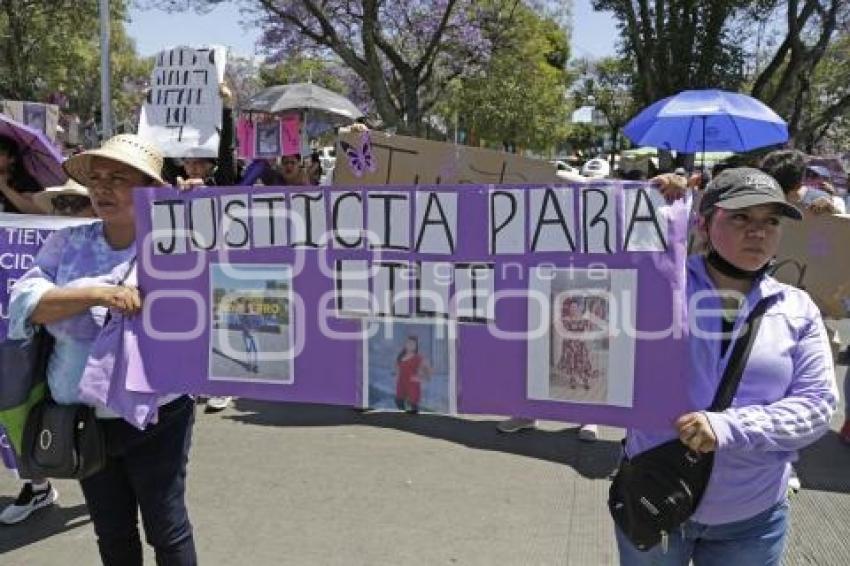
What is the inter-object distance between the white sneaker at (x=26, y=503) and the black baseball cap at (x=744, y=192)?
3472mm

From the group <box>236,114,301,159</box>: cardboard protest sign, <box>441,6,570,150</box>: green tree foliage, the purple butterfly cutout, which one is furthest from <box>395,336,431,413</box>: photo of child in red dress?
<box>441,6,570,150</box>: green tree foliage

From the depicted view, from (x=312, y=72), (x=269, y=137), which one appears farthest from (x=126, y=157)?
(x=312, y=72)

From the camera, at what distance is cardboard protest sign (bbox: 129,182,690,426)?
7.28 ft

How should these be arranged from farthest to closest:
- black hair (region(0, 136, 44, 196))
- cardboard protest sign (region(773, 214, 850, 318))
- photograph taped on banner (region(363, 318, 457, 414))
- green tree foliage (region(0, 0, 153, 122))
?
green tree foliage (region(0, 0, 153, 122))
cardboard protest sign (region(773, 214, 850, 318))
black hair (region(0, 136, 44, 196))
photograph taped on banner (region(363, 318, 457, 414))

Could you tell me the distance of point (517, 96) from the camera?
31172 millimetres

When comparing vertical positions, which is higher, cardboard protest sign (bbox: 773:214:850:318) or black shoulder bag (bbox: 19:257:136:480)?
cardboard protest sign (bbox: 773:214:850:318)

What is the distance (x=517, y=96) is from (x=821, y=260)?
26860 mm

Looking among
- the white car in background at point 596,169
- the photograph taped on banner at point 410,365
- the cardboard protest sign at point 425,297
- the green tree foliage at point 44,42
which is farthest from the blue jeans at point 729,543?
the green tree foliage at point 44,42

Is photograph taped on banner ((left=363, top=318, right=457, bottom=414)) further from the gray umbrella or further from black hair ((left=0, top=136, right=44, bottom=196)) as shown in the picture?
the gray umbrella

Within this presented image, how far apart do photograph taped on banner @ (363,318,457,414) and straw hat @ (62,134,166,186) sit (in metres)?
0.81

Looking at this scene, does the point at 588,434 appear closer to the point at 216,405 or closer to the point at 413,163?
the point at 413,163

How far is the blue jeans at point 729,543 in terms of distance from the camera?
2.14m

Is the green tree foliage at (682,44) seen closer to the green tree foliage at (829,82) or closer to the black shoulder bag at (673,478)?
the green tree foliage at (829,82)

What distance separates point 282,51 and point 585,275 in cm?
1791
